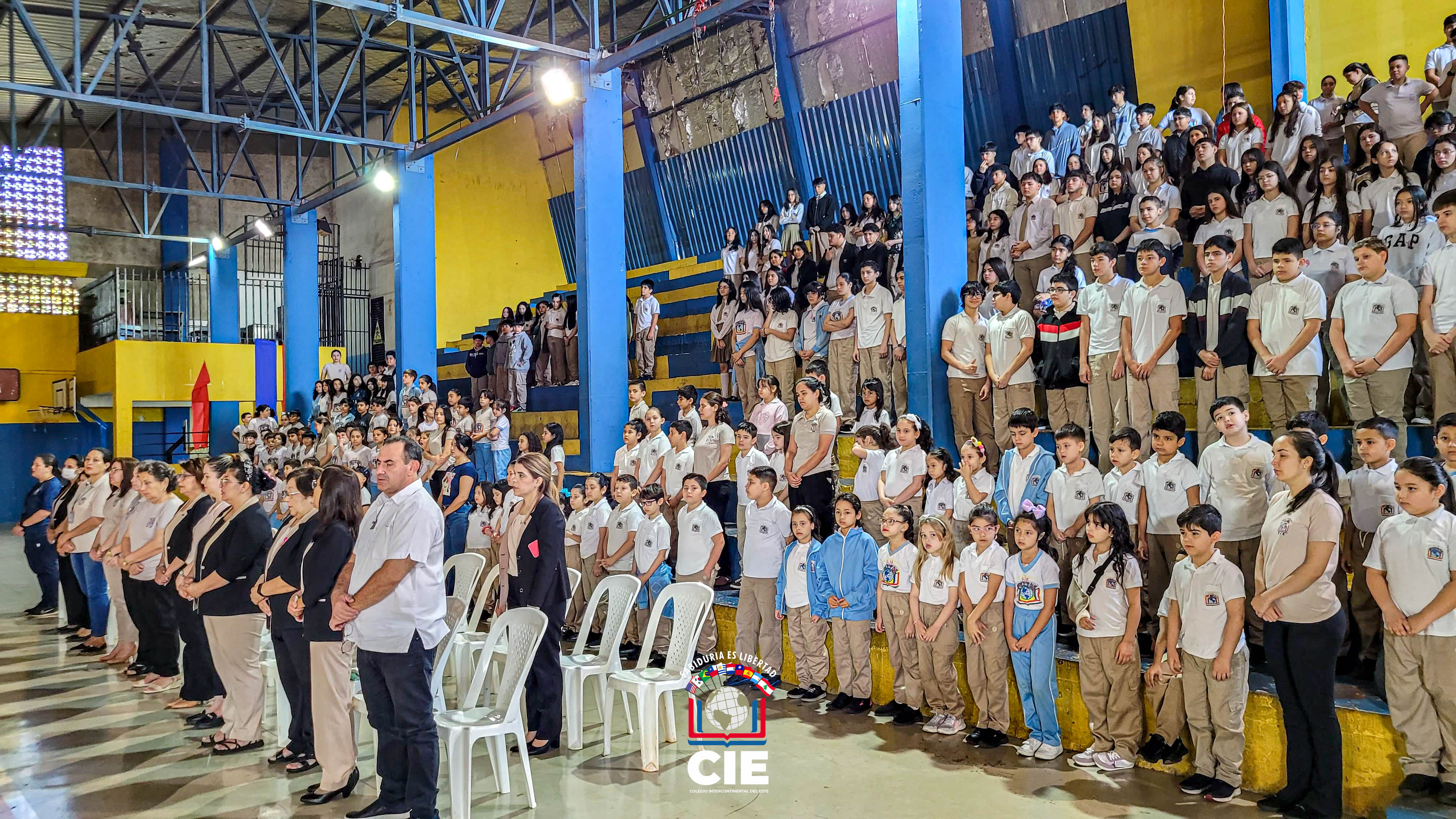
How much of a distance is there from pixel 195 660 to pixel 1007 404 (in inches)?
235

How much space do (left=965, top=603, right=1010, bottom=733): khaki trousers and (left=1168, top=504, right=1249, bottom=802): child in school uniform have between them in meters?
1.00

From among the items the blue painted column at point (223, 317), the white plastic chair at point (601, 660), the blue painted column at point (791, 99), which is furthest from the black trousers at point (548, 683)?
the blue painted column at point (223, 317)

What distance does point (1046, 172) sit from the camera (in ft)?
28.4

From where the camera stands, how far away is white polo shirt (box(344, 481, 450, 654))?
4.38 m

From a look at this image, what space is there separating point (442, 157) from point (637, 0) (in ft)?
19.1

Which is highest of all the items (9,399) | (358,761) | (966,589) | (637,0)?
(637,0)

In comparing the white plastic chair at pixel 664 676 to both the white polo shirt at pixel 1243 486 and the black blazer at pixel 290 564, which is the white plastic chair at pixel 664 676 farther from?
the white polo shirt at pixel 1243 486

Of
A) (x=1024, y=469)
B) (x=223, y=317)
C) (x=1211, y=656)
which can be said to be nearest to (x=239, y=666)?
(x=1024, y=469)

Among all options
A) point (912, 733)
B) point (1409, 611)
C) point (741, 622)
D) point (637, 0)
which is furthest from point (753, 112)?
point (1409, 611)

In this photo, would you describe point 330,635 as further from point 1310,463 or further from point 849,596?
point 1310,463

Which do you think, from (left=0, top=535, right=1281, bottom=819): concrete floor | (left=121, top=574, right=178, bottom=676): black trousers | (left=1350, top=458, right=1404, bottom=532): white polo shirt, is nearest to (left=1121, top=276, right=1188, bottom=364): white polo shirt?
(left=1350, top=458, right=1404, bottom=532): white polo shirt

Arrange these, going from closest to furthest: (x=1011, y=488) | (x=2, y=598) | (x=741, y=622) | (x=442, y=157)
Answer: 1. (x=1011, y=488)
2. (x=741, y=622)
3. (x=2, y=598)
4. (x=442, y=157)

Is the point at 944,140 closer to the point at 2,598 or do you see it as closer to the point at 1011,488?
the point at 1011,488

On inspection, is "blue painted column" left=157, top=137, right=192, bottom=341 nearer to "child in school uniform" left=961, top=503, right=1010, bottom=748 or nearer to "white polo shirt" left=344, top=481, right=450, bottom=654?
"white polo shirt" left=344, top=481, right=450, bottom=654
